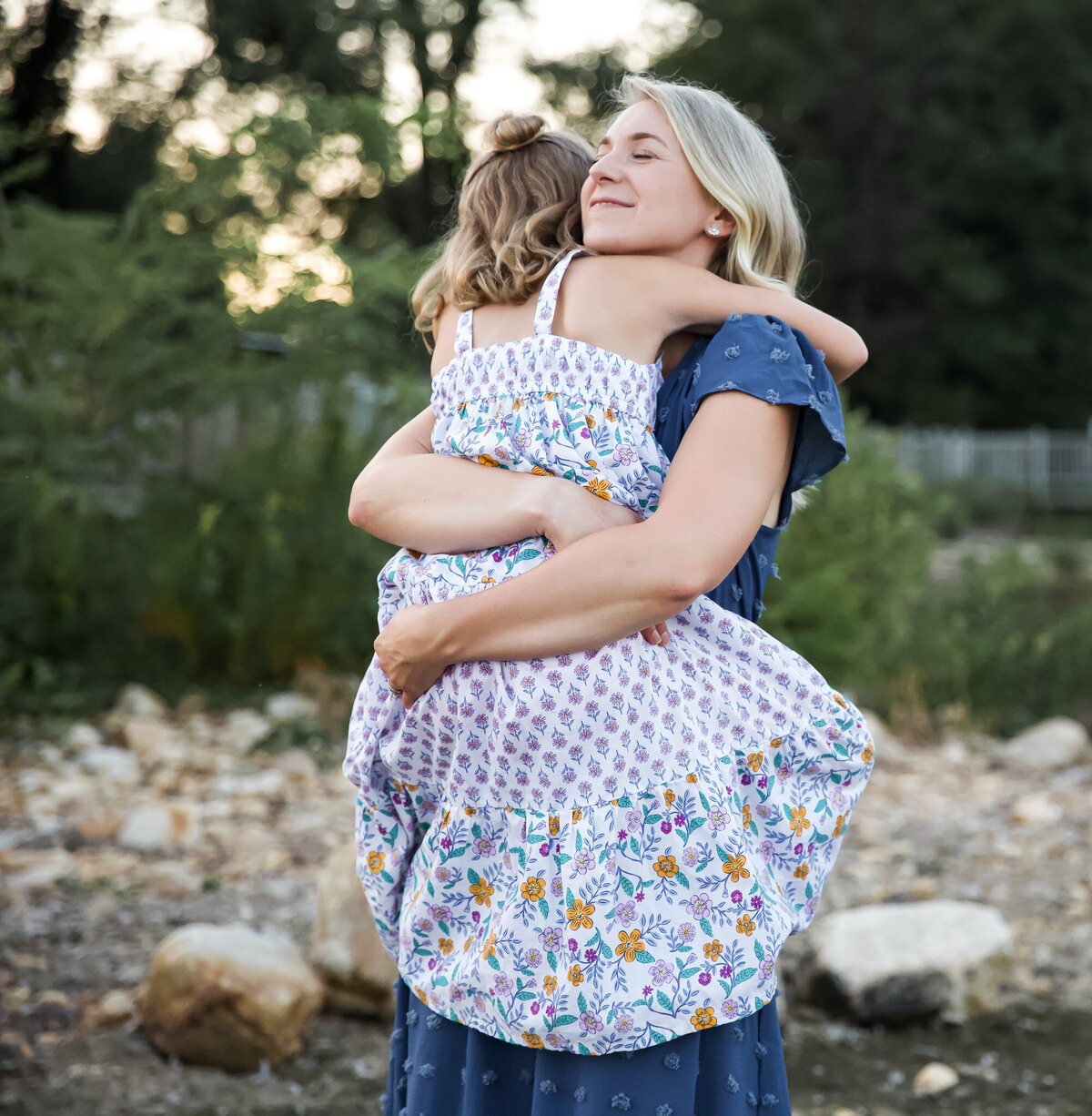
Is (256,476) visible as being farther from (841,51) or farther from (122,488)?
(841,51)

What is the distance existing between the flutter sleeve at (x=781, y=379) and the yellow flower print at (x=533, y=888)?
54cm

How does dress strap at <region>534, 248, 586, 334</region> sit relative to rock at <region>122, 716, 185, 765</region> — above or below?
above

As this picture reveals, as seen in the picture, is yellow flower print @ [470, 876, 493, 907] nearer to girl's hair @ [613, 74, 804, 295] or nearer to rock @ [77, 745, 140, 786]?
girl's hair @ [613, 74, 804, 295]

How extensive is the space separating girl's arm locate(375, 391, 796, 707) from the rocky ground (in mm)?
1812

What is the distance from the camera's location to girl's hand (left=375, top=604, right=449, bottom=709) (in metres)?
1.34

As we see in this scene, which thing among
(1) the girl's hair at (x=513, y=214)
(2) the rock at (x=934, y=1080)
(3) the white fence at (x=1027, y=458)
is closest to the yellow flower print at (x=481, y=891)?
(1) the girl's hair at (x=513, y=214)

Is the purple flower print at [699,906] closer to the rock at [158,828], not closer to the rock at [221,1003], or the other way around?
the rock at [221,1003]

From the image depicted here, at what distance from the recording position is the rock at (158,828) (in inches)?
159

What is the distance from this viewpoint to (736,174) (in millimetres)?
1413

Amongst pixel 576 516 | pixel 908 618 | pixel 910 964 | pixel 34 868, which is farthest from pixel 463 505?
pixel 908 618

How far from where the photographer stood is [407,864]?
5.09ft

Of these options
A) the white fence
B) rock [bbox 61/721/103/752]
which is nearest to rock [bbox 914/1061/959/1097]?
rock [bbox 61/721/103/752]

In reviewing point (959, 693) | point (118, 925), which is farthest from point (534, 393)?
point (959, 693)

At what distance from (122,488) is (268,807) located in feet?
6.42
